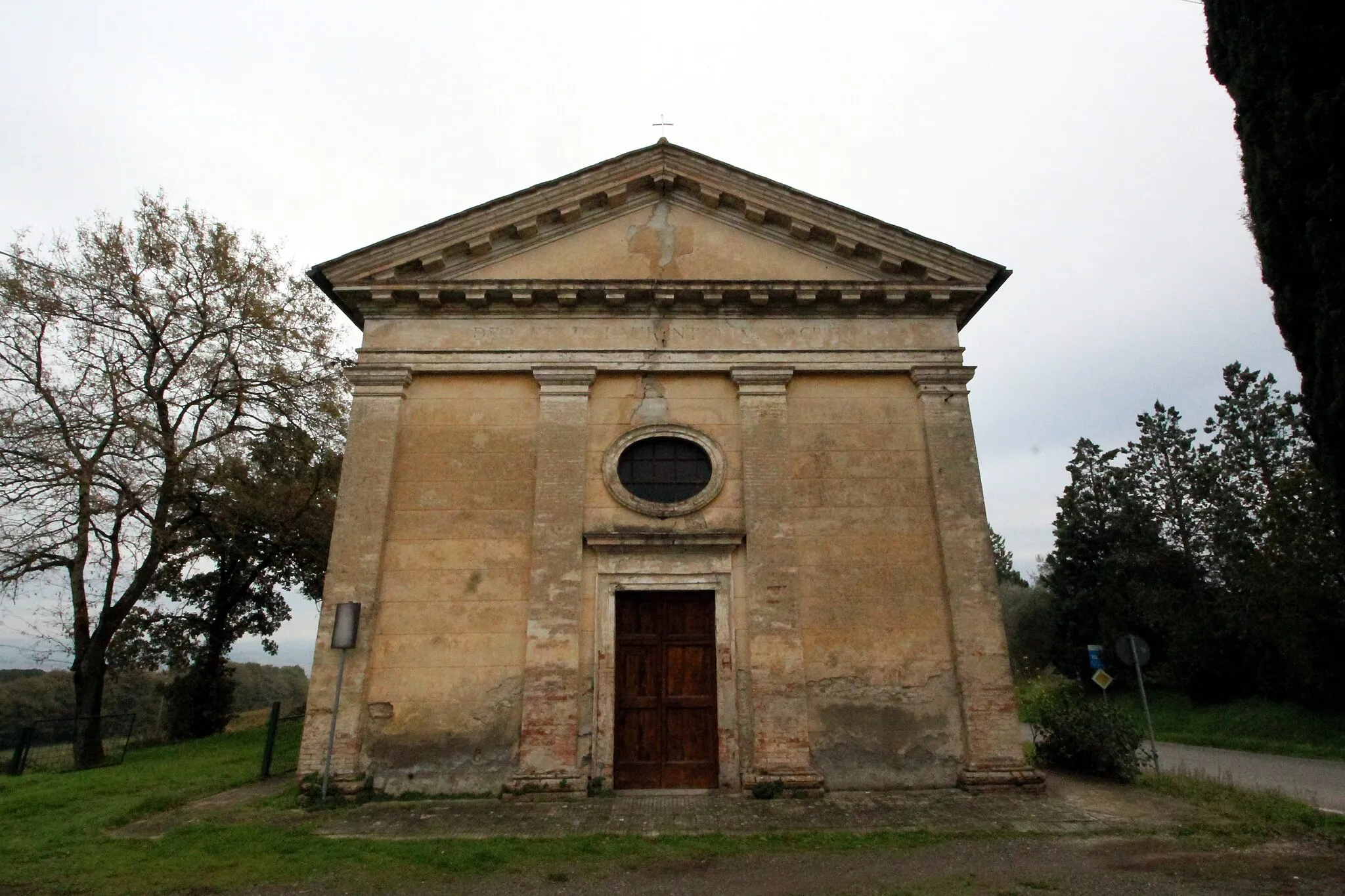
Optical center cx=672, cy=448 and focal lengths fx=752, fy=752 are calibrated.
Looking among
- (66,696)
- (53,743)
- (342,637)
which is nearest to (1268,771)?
(342,637)

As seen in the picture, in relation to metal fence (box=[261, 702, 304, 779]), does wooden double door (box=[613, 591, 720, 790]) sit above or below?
above

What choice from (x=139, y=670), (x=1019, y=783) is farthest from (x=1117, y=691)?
(x=139, y=670)

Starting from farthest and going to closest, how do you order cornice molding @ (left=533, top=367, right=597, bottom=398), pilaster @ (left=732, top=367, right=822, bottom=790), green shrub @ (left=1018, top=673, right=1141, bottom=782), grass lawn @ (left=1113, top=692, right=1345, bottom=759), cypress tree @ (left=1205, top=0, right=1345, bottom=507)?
1. grass lawn @ (left=1113, top=692, right=1345, bottom=759)
2. cornice molding @ (left=533, top=367, right=597, bottom=398)
3. green shrub @ (left=1018, top=673, right=1141, bottom=782)
4. pilaster @ (left=732, top=367, right=822, bottom=790)
5. cypress tree @ (left=1205, top=0, right=1345, bottom=507)

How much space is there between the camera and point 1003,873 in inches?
243

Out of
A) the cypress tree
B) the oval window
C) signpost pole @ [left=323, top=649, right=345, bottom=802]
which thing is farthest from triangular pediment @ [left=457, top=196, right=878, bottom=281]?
signpost pole @ [left=323, top=649, right=345, bottom=802]

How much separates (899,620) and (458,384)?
22.8 ft

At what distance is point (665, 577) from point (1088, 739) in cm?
616

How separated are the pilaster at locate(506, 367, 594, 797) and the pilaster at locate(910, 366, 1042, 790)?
191 inches

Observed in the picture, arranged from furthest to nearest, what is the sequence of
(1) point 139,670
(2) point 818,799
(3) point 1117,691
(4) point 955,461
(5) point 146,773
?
(3) point 1117,691 < (1) point 139,670 < (5) point 146,773 < (4) point 955,461 < (2) point 818,799

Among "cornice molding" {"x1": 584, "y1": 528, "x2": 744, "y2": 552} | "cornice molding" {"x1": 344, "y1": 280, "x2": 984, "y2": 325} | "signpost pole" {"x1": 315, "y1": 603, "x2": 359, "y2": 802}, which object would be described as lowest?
"signpost pole" {"x1": 315, "y1": 603, "x2": 359, "y2": 802}

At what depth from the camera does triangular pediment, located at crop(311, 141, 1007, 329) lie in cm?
1112

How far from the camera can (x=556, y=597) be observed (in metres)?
9.74

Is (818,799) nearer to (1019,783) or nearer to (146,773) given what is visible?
(1019,783)

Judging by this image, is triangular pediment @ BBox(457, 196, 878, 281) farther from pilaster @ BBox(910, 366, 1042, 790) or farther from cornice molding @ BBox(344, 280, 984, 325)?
pilaster @ BBox(910, 366, 1042, 790)
